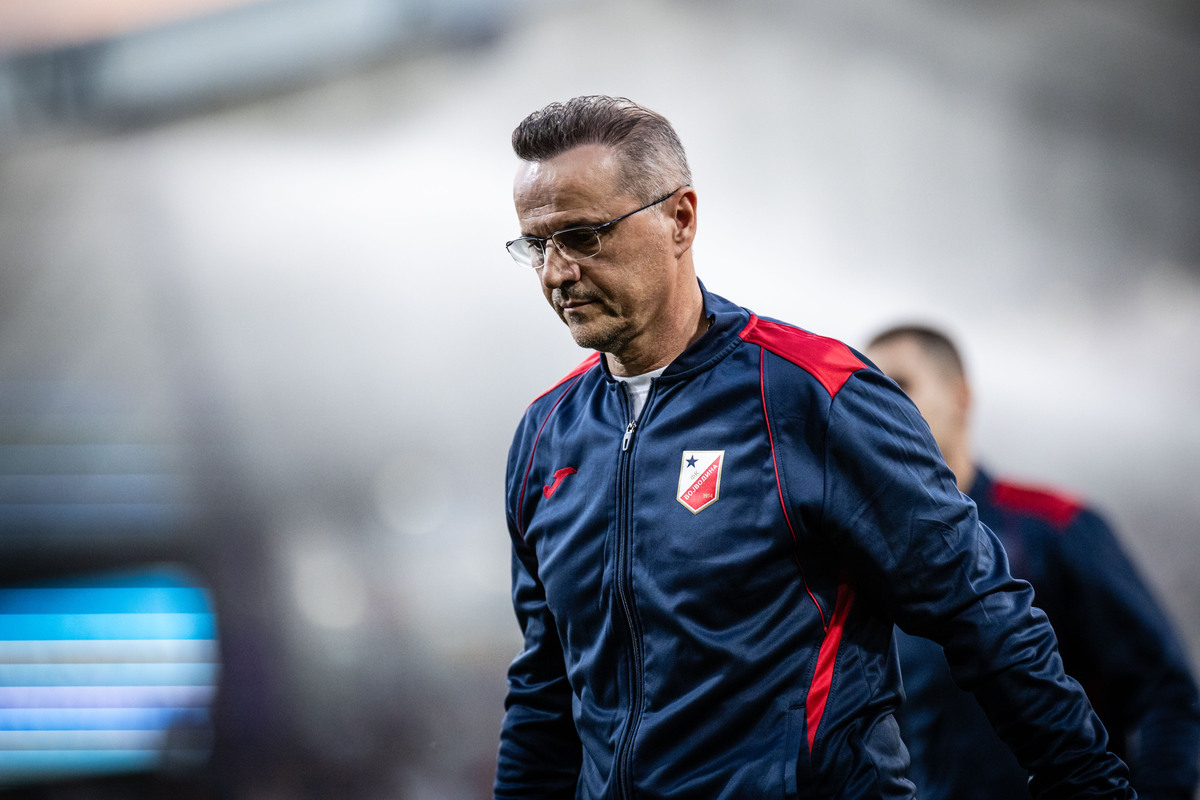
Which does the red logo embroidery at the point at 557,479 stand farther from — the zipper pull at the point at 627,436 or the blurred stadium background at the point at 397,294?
the blurred stadium background at the point at 397,294

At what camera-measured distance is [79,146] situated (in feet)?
9.87

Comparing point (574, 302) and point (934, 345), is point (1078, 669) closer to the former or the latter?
point (934, 345)

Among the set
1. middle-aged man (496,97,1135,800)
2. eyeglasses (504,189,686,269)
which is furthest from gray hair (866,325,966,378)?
eyeglasses (504,189,686,269)

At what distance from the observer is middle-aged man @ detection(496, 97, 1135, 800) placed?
896mm

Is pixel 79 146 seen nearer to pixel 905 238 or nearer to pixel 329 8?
pixel 329 8

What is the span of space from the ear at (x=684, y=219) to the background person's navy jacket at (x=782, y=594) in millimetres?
109

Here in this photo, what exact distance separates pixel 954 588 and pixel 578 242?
0.53 meters

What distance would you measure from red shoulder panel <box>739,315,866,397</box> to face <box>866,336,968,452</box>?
2.50ft

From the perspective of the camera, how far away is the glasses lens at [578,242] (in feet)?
3.31

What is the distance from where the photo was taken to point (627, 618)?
985 millimetres

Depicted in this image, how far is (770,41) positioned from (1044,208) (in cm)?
93

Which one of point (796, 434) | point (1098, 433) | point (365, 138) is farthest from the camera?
point (365, 138)

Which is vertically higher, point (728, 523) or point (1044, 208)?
point (1044, 208)

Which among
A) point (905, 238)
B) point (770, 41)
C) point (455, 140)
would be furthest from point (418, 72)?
point (905, 238)
